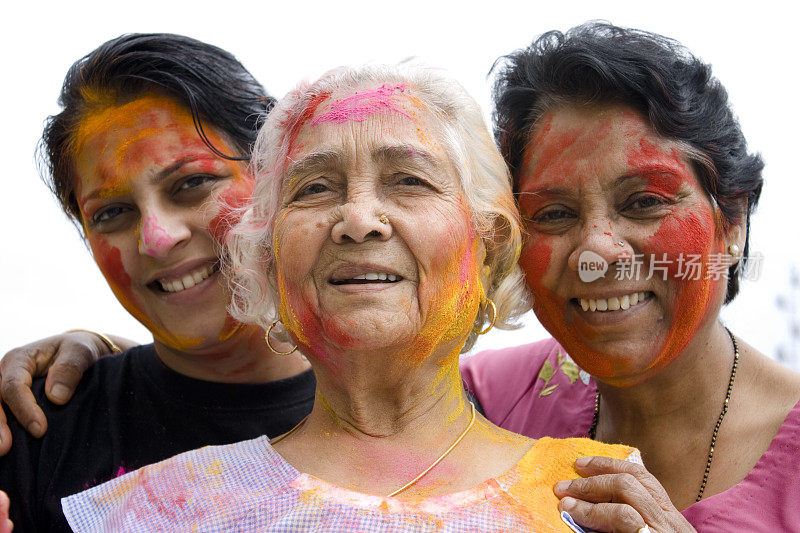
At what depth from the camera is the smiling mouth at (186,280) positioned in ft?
10.0

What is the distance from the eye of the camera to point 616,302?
9.20ft

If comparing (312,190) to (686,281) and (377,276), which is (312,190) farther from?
(686,281)

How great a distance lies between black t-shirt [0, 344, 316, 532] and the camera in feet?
9.33

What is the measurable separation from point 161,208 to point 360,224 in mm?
1138

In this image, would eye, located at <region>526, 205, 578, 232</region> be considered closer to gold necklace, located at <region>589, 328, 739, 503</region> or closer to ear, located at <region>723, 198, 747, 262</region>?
ear, located at <region>723, 198, 747, 262</region>

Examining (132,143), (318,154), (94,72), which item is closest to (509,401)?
(318,154)

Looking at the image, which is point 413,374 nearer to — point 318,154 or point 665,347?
point 318,154

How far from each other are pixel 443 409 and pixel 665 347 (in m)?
0.92

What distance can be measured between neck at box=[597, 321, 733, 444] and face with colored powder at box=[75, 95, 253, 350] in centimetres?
162

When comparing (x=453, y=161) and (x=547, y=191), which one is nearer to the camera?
(x=453, y=161)

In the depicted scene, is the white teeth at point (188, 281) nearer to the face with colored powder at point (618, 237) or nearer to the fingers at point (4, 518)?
the fingers at point (4, 518)

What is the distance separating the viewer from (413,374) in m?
2.35

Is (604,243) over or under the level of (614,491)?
over

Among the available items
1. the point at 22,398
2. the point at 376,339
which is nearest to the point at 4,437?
the point at 22,398
